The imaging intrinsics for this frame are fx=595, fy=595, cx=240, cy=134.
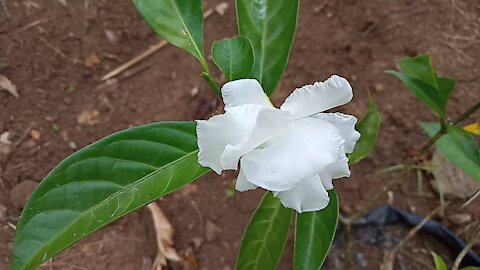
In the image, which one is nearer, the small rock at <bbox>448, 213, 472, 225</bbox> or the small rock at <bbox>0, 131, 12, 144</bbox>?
the small rock at <bbox>0, 131, 12, 144</bbox>

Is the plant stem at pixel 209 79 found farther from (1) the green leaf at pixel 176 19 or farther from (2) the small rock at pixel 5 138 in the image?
Result: (2) the small rock at pixel 5 138

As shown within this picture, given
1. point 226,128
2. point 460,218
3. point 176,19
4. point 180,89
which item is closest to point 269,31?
point 176,19

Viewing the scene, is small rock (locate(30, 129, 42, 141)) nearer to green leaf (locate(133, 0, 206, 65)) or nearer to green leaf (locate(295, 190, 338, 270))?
green leaf (locate(133, 0, 206, 65))

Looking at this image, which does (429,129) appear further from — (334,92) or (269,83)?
(334,92)

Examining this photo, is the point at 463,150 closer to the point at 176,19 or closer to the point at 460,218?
the point at 176,19

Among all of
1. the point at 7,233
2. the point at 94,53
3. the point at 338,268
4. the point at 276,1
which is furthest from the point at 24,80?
the point at 338,268

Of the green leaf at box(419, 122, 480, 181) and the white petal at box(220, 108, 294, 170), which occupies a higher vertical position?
the white petal at box(220, 108, 294, 170)

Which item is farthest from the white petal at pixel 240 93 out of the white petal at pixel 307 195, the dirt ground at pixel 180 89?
the dirt ground at pixel 180 89

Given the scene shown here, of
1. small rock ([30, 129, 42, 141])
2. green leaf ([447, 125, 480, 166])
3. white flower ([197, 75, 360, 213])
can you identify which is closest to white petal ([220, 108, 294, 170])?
white flower ([197, 75, 360, 213])
